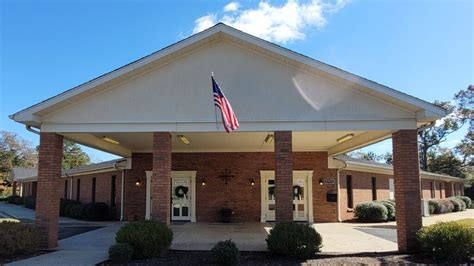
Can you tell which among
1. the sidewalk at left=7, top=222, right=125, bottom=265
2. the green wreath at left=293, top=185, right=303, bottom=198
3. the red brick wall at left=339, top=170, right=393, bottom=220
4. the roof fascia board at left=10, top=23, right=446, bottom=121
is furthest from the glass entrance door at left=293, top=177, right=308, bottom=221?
the roof fascia board at left=10, top=23, right=446, bottom=121

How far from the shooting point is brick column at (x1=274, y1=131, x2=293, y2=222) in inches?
430

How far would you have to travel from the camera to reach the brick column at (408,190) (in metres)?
10.9

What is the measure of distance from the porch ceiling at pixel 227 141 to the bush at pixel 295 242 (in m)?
3.48

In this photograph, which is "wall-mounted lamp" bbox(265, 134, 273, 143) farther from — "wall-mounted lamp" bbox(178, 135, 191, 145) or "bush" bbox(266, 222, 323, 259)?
"bush" bbox(266, 222, 323, 259)

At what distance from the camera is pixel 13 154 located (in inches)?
2741

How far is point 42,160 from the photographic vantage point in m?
11.6

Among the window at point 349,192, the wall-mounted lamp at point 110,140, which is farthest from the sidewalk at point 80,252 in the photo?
the window at point 349,192

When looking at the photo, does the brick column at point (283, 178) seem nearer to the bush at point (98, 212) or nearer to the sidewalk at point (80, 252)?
the sidewalk at point (80, 252)

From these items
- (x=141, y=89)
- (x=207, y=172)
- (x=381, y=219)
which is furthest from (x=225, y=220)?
(x=141, y=89)

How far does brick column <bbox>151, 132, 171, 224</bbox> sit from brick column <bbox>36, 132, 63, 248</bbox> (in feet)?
9.50

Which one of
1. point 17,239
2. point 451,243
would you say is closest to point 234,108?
point 451,243

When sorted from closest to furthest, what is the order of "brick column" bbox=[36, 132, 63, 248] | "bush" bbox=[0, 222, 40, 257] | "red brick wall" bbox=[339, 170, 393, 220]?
"bush" bbox=[0, 222, 40, 257], "brick column" bbox=[36, 132, 63, 248], "red brick wall" bbox=[339, 170, 393, 220]

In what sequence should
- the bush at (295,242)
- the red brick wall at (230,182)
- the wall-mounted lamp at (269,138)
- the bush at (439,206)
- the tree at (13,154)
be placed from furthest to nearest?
the tree at (13,154) → the bush at (439,206) → the red brick wall at (230,182) → the wall-mounted lamp at (269,138) → the bush at (295,242)

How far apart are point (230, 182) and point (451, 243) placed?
11.4m
